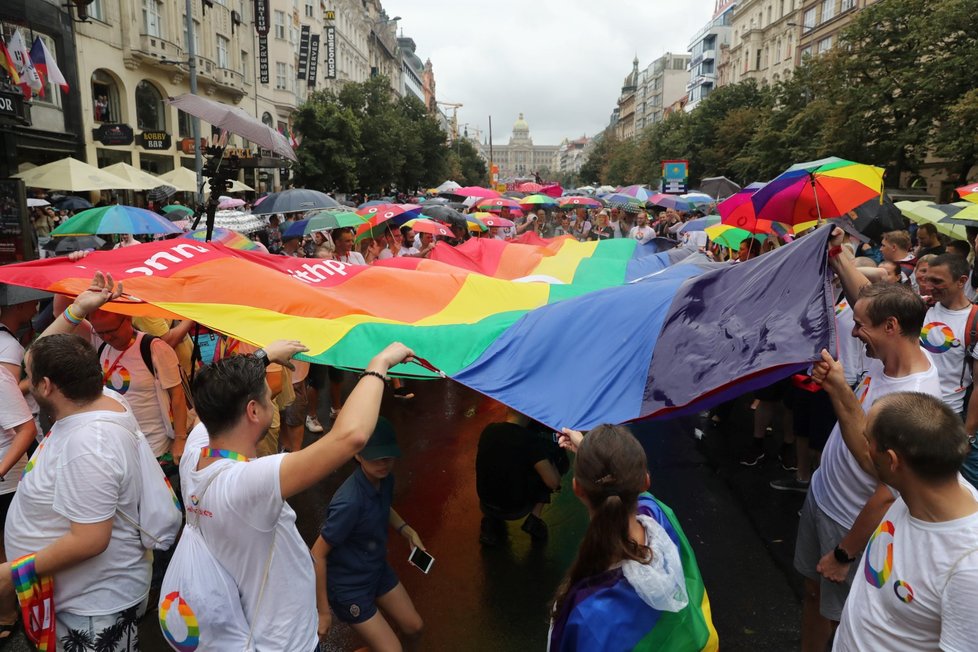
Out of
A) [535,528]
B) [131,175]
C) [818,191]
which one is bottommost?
[535,528]

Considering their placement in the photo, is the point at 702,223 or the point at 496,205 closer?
the point at 702,223

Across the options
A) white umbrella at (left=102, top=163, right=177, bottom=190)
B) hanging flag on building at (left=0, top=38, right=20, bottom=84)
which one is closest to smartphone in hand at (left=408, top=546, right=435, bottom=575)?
hanging flag on building at (left=0, top=38, right=20, bottom=84)

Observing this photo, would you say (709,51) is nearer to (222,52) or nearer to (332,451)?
(222,52)

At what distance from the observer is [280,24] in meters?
38.5

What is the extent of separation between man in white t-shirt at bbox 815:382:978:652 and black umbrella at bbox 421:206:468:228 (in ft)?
42.6

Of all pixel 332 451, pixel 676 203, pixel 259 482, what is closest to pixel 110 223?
pixel 259 482

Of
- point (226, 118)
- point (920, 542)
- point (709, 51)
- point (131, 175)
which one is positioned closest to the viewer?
point (920, 542)

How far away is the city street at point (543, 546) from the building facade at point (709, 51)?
243 feet

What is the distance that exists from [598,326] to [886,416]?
1802 mm

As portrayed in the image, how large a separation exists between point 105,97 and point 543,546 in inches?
1016

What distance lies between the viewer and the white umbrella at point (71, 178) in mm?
11133

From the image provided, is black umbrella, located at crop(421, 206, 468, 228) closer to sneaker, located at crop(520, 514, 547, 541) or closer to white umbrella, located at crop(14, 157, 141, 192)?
white umbrella, located at crop(14, 157, 141, 192)

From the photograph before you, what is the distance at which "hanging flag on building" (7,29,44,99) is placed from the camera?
Result: 439 inches

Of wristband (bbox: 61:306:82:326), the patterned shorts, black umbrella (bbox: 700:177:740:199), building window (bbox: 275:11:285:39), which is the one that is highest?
building window (bbox: 275:11:285:39)
